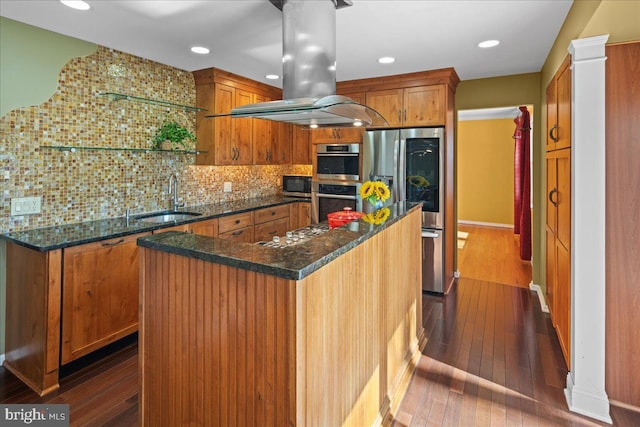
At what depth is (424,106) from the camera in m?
A: 3.91

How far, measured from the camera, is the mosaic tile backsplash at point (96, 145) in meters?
2.58

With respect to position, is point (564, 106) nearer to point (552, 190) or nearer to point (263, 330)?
point (552, 190)

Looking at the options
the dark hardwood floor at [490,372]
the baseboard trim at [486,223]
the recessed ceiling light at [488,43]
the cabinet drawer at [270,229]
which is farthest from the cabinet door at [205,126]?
the baseboard trim at [486,223]

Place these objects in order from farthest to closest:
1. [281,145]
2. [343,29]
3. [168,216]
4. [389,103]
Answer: [281,145]
[389,103]
[168,216]
[343,29]

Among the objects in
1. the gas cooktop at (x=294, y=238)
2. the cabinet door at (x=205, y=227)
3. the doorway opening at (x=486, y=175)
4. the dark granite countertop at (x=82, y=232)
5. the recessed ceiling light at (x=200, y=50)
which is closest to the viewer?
the gas cooktop at (x=294, y=238)

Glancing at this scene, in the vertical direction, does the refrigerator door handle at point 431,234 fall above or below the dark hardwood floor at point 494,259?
above

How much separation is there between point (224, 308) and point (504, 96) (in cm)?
415

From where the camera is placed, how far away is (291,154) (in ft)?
17.0

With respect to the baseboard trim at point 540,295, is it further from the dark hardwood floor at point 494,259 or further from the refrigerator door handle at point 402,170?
the refrigerator door handle at point 402,170

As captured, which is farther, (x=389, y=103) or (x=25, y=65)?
(x=389, y=103)

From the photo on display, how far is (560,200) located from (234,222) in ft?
9.56

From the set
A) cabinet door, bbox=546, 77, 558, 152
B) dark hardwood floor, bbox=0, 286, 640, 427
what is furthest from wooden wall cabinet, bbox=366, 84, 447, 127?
dark hardwood floor, bbox=0, 286, 640, 427

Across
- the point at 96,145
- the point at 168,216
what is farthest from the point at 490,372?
the point at 96,145

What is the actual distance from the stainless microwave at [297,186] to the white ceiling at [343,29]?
70.1 inches
